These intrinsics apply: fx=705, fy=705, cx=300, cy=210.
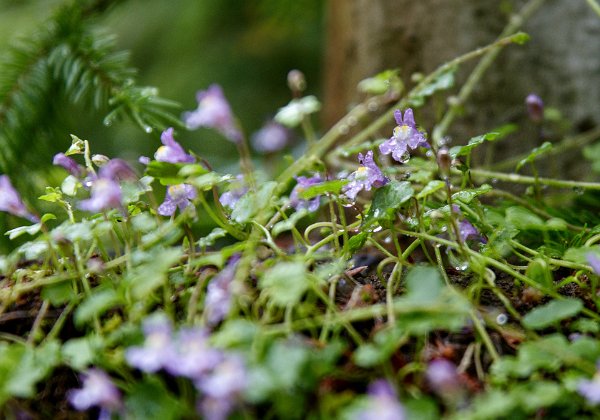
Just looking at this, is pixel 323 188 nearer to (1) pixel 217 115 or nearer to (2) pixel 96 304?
(1) pixel 217 115

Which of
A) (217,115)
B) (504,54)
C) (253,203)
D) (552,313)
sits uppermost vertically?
(217,115)

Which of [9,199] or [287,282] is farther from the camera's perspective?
[9,199]

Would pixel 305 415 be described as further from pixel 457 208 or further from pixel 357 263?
pixel 357 263

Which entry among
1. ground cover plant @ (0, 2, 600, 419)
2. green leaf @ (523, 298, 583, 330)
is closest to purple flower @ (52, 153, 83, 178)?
ground cover plant @ (0, 2, 600, 419)

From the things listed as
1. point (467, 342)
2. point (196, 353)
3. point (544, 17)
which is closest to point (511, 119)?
point (544, 17)

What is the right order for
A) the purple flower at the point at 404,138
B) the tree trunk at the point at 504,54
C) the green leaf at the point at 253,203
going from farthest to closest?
1. the tree trunk at the point at 504,54
2. the purple flower at the point at 404,138
3. the green leaf at the point at 253,203

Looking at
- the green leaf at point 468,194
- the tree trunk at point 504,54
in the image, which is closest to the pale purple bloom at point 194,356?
the green leaf at point 468,194

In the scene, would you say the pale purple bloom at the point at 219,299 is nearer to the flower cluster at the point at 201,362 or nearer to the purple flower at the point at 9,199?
the flower cluster at the point at 201,362

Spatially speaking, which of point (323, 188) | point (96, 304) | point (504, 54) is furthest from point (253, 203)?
point (504, 54)
